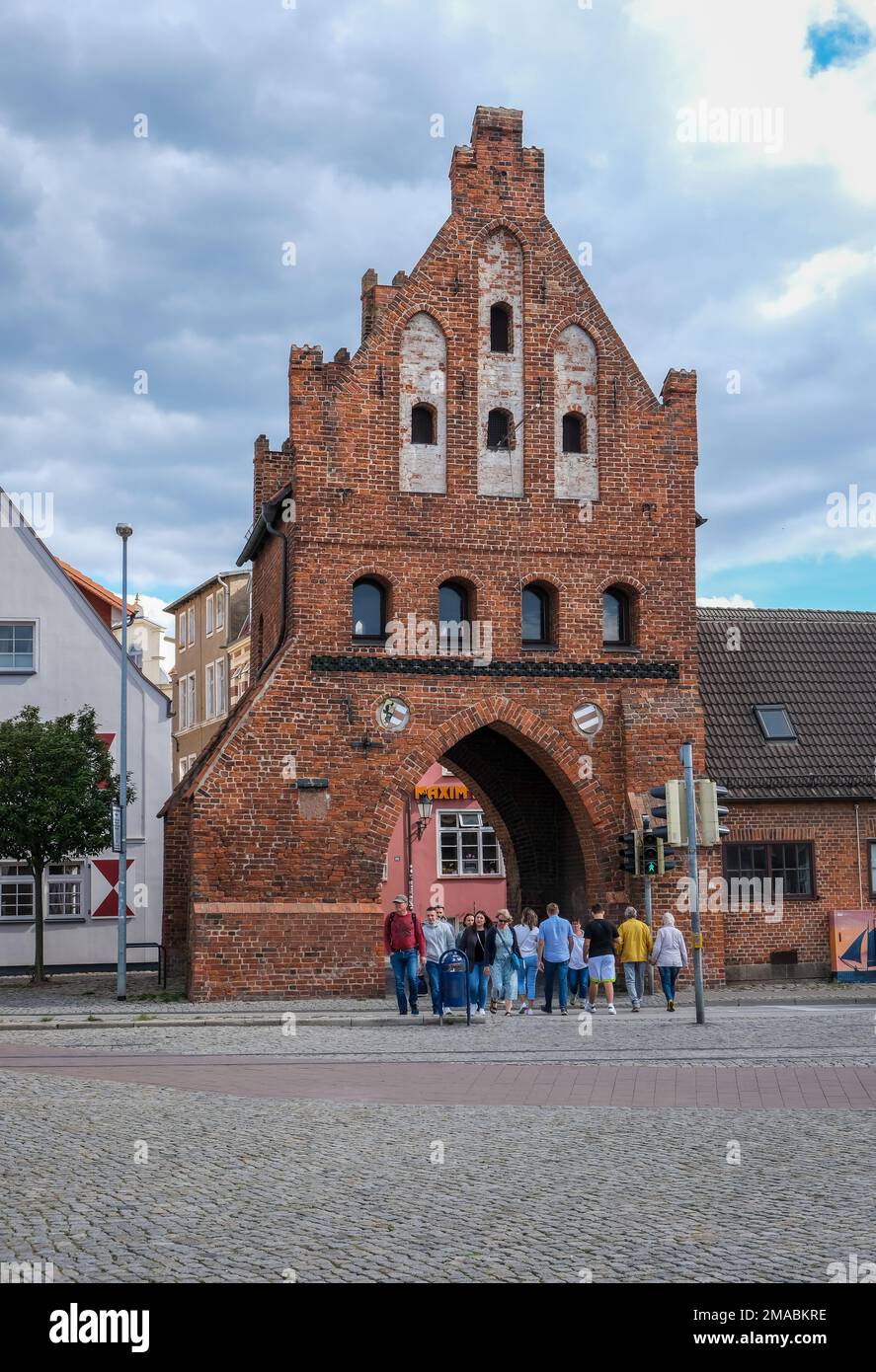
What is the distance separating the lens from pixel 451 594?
2838 centimetres

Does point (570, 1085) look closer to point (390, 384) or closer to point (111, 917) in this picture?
point (390, 384)

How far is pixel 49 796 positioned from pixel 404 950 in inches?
383

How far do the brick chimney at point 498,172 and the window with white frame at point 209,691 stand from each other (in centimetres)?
4199

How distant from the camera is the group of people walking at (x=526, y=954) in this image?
23547mm

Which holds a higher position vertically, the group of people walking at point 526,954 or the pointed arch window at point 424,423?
the pointed arch window at point 424,423

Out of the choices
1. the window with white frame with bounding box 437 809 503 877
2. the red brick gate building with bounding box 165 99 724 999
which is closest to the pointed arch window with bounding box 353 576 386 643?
the red brick gate building with bounding box 165 99 724 999

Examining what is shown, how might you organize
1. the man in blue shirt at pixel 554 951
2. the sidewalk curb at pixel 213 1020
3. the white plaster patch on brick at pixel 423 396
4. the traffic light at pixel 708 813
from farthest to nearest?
the white plaster patch on brick at pixel 423 396
the man in blue shirt at pixel 554 951
the sidewalk curb at pixel 213 1020
the traffic light at pixel 708 813

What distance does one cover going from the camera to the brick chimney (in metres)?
28.8

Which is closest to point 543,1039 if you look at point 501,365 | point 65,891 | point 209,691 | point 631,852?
point 631,852

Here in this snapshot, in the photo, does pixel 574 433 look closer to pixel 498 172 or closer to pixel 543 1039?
pixel 498 172

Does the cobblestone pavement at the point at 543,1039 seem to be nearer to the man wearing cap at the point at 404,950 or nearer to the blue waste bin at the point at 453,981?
the blue waste bin at the point at 453,981

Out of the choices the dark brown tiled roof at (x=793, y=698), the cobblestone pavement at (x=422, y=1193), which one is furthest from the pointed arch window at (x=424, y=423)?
the cobblestone pavement at (x=422, y=1193)

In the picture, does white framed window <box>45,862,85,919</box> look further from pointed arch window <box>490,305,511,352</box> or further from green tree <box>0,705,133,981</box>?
pointed arch window <box>490,305,511,352</box>

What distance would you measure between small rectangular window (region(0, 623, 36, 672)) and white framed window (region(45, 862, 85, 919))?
4965 millimetres
